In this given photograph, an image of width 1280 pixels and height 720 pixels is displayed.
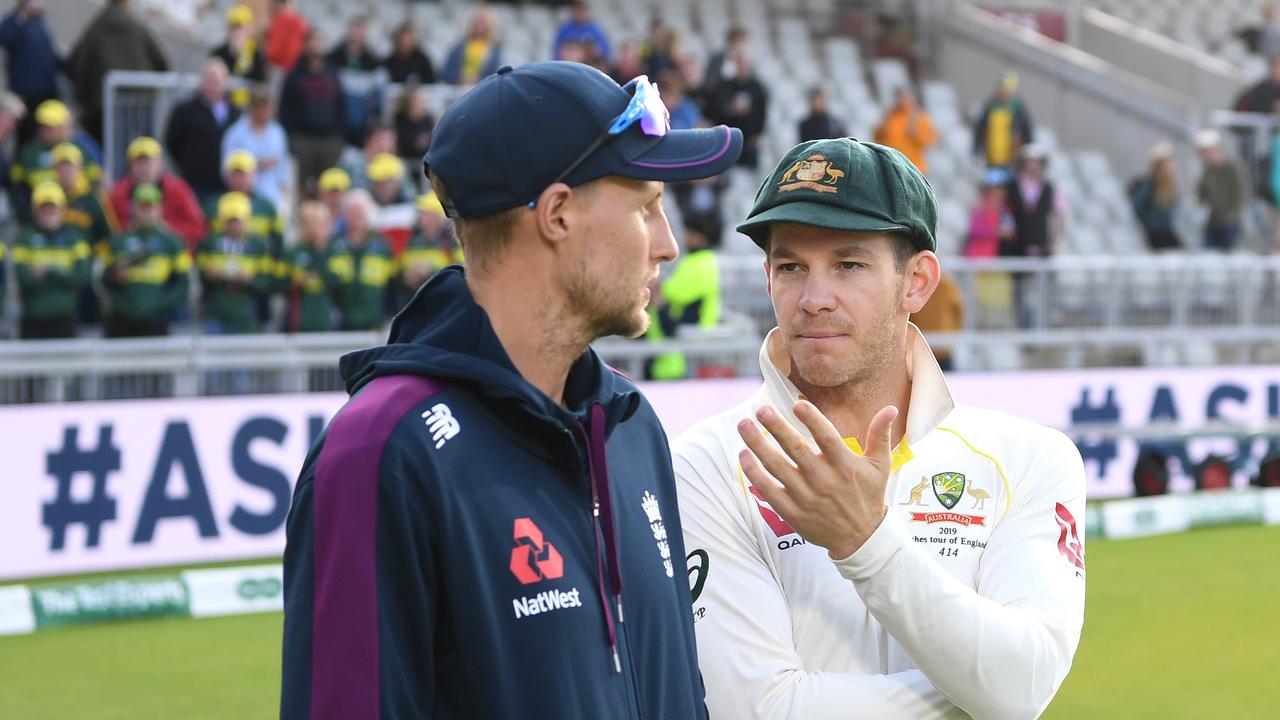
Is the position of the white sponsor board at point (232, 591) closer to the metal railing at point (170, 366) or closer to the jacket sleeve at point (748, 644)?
the metal railing at point (170, 366)

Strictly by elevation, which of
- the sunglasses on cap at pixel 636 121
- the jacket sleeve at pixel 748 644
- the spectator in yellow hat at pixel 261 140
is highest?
the spectator in yellow hat at pixel 261 140

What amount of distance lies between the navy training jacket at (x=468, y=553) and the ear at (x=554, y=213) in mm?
161

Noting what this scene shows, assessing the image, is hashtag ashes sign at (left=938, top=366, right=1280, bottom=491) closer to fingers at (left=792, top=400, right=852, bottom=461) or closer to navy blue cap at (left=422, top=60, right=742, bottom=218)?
fingers at (left=792, top=400, right=852, bottom=461)

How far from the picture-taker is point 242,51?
15.7 meters

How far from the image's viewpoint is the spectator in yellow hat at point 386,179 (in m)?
14.5

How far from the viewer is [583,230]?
2629mm

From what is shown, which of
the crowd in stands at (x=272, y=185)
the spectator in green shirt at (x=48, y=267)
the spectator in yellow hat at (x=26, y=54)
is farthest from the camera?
the spectator in yellow hat at (x=26, y=54)

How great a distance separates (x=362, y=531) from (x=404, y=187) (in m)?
12.8

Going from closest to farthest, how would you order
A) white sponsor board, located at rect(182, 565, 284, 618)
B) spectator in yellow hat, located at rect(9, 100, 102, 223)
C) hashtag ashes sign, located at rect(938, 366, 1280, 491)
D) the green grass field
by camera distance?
1. the green grass field
2. white sponsor board, located at rect(182, 565, 284, 618)
3. spectator in yellow hat, located at rect(9, 100, 102, 223)
4. hashtag ashes sign, located at rect(938, 366, 1280, 491)

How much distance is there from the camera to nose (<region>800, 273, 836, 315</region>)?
3.09 meters

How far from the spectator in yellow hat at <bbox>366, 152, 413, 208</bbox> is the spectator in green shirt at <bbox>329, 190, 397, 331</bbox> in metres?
0.86

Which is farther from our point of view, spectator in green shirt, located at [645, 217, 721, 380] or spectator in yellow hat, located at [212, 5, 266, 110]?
spectator in yellow hat, located at [212, 5, 266, 110]

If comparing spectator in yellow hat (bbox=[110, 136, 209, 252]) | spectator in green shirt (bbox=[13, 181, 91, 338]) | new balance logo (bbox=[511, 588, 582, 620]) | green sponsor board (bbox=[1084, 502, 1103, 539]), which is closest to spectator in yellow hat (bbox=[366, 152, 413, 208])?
spectator in yellow hat (bbox=[110, 136, 209, 252])

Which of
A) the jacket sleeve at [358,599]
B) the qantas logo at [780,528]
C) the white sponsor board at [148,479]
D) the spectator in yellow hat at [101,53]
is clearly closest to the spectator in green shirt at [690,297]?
the white sponsor board at [148,479]
